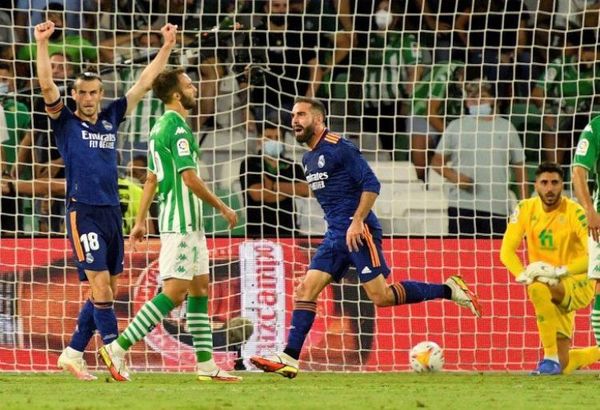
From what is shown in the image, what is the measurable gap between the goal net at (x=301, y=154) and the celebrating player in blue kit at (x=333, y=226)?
191 cm

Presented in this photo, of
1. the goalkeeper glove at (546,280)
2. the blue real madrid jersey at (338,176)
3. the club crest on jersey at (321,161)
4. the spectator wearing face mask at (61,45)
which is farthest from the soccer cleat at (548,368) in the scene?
the spectator wearing face mask at (61,45)

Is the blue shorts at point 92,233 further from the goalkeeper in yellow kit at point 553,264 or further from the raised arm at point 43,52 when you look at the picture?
the goalkeeper in yellow kit at point 553,264

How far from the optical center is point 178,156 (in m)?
9.16

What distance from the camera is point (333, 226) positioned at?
9.66m

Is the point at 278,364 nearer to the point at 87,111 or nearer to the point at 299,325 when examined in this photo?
the point at 299,325

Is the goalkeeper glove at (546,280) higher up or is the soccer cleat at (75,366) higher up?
the goalkeeper glove at (546,280)

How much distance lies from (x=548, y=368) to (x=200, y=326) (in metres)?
→ 2.74

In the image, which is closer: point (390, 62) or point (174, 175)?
point (174, 175)

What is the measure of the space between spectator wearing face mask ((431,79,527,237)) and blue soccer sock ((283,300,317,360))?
3591 millimetres

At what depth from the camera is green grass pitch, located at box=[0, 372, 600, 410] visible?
7262 mm

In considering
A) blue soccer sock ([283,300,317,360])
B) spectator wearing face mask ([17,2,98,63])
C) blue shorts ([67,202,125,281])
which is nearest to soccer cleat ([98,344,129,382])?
blue shorts ([67,202,125,281])

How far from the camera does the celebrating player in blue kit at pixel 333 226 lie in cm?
951

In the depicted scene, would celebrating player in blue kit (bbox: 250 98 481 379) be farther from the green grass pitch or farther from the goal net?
the goal net

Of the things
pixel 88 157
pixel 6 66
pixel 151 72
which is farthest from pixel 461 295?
pixel 6 66
